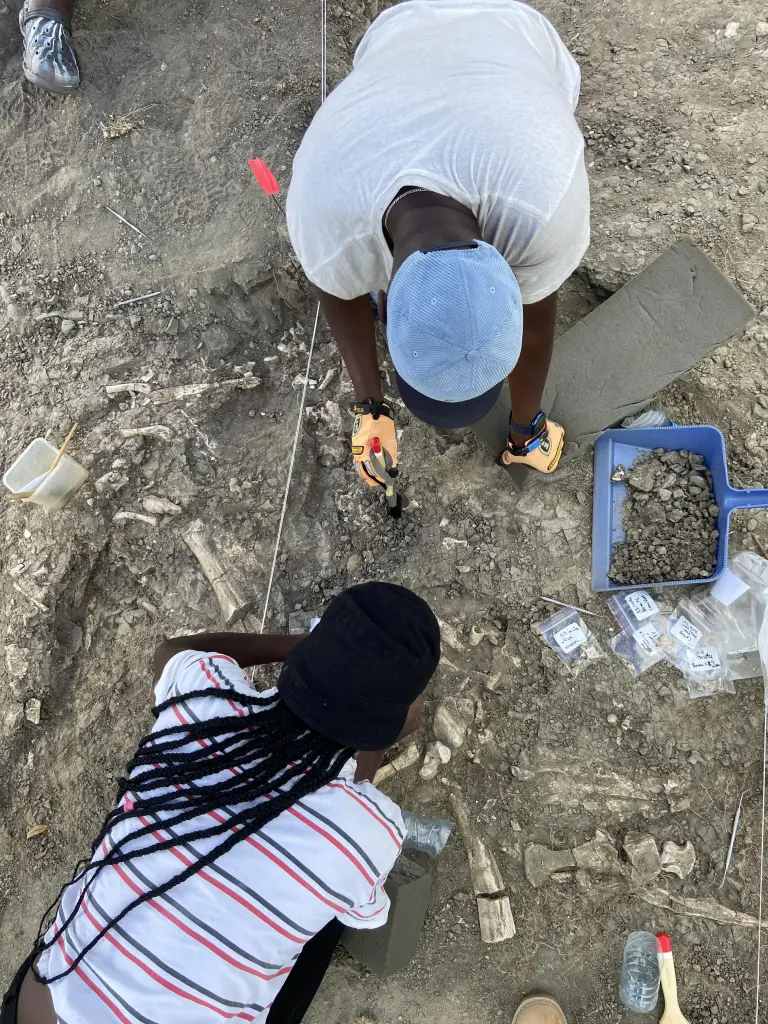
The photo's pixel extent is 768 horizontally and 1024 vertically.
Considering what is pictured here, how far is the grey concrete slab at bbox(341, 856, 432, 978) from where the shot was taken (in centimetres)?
212

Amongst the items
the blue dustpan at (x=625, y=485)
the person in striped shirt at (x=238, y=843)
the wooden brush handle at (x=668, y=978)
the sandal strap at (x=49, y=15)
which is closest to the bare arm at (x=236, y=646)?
the person in striped shirt at (x=238, y=843)

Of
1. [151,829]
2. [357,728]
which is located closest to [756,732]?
[357,728]

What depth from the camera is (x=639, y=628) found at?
2.53 metres

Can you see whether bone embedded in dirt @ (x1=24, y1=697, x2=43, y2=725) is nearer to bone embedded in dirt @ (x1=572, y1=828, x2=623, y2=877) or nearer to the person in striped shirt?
the person in striped shirt

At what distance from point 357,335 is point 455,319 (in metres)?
1.04

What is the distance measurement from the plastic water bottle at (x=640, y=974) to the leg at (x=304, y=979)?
43.0 inches

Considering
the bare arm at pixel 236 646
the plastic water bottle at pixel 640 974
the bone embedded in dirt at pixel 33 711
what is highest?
the bare arm at pixel 236 646

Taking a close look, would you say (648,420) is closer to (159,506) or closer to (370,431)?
(370,431)

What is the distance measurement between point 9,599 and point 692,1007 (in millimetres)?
3065

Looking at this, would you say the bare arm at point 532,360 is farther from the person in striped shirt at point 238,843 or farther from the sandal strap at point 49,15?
the sandal strap at point 49,15

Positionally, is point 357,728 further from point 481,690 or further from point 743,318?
point 743,318

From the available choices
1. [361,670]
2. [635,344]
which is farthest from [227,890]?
[635,344]

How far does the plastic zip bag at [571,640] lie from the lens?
252 centimetres

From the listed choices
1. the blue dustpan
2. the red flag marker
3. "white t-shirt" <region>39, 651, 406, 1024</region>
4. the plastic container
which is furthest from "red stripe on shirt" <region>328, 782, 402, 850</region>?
the red flag marker
